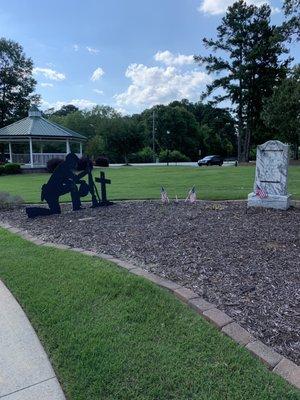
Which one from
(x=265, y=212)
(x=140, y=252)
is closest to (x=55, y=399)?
(x=140, y=252)

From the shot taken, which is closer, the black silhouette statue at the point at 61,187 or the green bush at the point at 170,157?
the black silhouette statue at the point at 61,187

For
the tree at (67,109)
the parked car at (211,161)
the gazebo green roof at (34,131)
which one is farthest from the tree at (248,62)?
the tree at (67,109)

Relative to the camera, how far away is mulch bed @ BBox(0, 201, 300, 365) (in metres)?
3.20

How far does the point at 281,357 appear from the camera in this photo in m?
2.53

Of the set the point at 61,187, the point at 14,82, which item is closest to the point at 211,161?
the point at 14,82

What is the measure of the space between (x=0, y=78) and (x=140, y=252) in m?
42.7

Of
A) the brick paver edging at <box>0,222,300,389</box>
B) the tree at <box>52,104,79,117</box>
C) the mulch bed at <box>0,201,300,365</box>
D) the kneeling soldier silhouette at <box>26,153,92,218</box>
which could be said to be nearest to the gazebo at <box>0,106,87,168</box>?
the mulch bed at <box>0,201,300,365</box>

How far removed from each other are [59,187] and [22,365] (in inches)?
210

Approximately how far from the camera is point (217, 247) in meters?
4.89

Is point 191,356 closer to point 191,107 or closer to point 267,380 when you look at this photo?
point 267,380

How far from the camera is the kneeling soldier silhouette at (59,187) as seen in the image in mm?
7465

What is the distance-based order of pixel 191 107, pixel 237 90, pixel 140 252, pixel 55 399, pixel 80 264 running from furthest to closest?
pixel 191 107
pixel 237 90
pixel 140 252
pixel 80 264
pixel 55 399

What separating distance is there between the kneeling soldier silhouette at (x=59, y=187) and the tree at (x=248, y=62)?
1402 inches

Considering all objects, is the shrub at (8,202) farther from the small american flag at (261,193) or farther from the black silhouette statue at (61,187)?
the small american flag at (261,193)
